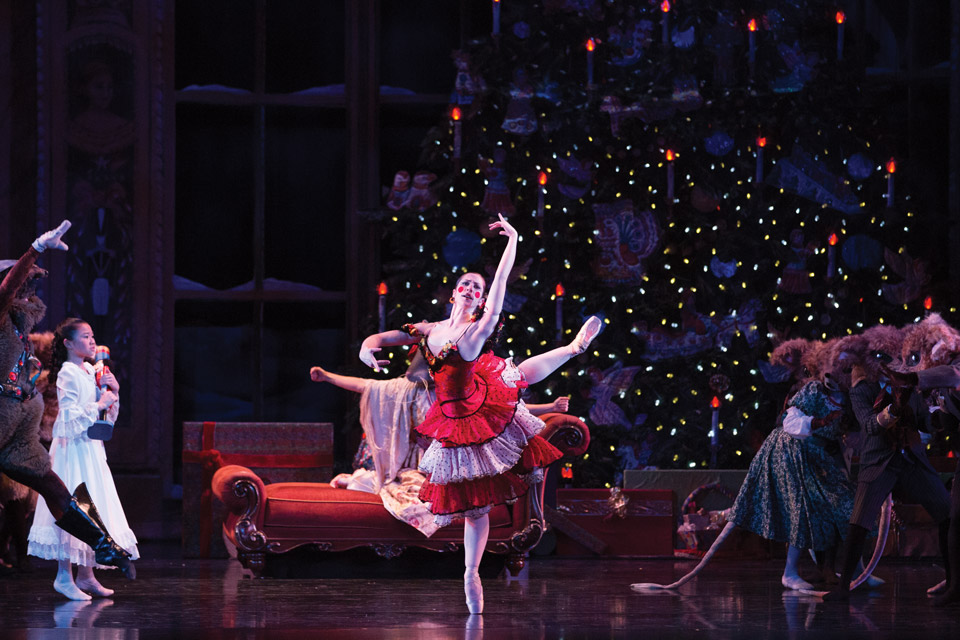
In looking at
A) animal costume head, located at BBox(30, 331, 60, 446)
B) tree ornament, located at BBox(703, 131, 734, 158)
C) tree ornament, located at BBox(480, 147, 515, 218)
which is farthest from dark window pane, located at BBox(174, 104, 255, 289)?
tree ornament, located at BBox(703, 131, 734, 158)

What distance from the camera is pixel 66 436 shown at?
19.5 ft

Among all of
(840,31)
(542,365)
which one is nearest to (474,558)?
(542,365)

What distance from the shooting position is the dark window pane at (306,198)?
9219 mm

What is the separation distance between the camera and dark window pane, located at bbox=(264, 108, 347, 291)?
922cm

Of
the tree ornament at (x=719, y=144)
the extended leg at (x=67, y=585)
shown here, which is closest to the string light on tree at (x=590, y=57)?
the tree ornament at (x=719, y=144)

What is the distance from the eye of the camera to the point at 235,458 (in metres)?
7.58

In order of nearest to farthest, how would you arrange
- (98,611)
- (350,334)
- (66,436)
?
1. (98,611)
2. (66,436)
3. (350,334)

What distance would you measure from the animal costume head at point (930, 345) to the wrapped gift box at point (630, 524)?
2174 mm

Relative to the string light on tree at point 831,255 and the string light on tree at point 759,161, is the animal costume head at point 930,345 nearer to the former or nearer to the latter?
the string light on tree at point 831,255

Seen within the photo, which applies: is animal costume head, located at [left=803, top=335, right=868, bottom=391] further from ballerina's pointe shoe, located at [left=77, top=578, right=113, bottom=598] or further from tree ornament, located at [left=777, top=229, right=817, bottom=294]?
ballerina's pointe shoe, located at [left=77, top=578, right=113, bottom=598]

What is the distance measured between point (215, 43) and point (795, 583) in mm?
5796

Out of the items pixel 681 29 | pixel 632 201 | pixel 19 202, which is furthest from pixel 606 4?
pixel 19 202

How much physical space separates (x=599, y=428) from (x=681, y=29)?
9.26 feet

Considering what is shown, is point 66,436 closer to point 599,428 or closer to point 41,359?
point 41,359
